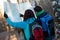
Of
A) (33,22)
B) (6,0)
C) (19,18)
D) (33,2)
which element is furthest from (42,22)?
(33,2)

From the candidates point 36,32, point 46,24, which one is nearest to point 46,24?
point 46,24

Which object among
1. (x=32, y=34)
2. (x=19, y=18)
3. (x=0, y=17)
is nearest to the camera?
(x=32, y=34)

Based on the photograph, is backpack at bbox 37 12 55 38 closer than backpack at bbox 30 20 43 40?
No

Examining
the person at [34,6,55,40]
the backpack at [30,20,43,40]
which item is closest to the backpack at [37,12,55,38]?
the person at [34,6,55,40]

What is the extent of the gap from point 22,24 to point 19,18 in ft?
2.34

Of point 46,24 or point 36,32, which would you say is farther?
point 46,24

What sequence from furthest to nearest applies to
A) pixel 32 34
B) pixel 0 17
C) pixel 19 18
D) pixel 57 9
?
pixel 0 17
pixel 57 9
pixel 19 18
pixel 32 34

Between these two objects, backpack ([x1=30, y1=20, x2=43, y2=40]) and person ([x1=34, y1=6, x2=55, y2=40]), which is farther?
person ([x1=34, y1=6, x2=55, y2=40])

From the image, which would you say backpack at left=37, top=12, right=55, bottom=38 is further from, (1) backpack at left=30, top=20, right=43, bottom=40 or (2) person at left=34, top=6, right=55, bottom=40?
(1) backpack at left=30, top=20, right=43, bottom=40

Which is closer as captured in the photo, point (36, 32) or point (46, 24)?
point (36, 32)

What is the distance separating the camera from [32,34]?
171 inches

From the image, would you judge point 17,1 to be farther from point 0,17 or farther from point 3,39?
point 3,39

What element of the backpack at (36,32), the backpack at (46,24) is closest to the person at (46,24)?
the backpack at (46,24)

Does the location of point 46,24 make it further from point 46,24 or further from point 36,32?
point 36,32
